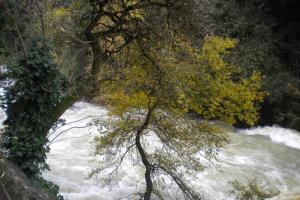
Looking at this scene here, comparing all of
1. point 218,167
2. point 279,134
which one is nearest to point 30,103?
point 218,167

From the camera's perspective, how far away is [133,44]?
9930 mm

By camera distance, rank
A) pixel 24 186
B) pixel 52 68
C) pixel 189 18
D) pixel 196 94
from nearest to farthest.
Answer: pixel 24 186, pixel 52 68, pixel 189 18, pixel 196 94

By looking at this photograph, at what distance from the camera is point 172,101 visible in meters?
10.1

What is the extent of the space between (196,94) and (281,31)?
45.7 feet

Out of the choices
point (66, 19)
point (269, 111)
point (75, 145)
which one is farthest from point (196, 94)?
point (269, 111)

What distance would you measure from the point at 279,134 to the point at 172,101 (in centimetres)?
1026

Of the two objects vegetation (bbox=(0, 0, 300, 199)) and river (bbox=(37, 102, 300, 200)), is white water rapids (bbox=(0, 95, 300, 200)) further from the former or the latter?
vegetation (bbox=(0, 0, 300, 199))

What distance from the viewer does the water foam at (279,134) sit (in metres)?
18.2

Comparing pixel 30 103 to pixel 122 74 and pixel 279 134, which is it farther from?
pixel 279 134

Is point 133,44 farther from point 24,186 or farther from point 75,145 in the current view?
point 75,145

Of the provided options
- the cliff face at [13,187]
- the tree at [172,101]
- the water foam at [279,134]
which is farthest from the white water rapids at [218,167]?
the cliff face at [13,187]

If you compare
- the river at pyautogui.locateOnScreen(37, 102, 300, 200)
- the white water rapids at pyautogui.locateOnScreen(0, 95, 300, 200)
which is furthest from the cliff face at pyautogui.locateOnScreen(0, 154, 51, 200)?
the river at pyautogui.locateOnScreen(37, 102, 300, 200)

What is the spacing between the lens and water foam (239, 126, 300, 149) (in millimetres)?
18250

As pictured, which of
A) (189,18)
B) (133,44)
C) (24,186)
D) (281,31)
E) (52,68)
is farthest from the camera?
(281,31)
